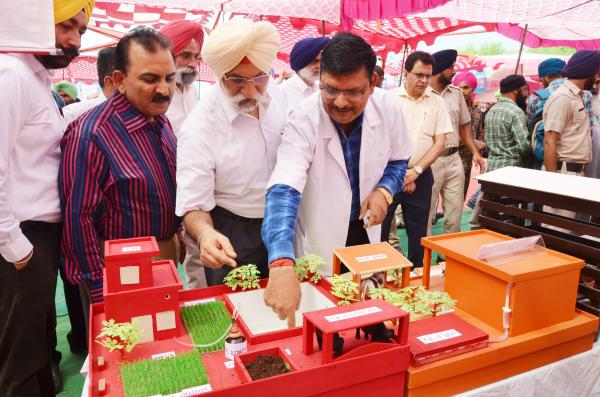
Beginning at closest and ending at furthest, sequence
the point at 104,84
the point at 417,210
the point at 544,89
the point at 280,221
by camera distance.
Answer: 1. the point at 280,221
2. the point at 104,84
3. the point at 417,210
4. the point at 544,89

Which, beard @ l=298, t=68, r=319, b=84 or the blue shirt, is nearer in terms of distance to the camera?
the blue shirt

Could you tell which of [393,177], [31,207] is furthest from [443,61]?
[31,207]

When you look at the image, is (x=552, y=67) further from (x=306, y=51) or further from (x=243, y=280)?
(x=243, y=280)

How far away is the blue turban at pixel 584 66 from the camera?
12.2ft

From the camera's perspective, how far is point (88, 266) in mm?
1695

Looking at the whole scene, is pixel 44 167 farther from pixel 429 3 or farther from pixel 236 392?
pixel 429 3

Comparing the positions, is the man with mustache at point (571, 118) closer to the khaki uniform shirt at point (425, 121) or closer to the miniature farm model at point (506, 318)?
the khaki uniform shirt at point (425, 121)

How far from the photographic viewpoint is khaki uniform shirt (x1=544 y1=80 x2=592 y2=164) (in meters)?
3.68

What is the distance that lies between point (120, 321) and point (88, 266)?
67cm

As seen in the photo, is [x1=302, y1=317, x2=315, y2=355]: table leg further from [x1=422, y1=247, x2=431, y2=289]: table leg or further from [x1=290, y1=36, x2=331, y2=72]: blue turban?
[x1=290, y1=36, x2=331, y2=72]: blue turban

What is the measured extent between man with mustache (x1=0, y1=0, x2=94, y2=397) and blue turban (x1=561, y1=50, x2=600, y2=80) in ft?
11.9

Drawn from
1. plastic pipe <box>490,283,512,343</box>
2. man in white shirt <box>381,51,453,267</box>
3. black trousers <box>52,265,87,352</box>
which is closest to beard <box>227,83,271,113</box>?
plastic pipe <box>490,283,512,343</box>

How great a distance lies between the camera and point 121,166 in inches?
66.1

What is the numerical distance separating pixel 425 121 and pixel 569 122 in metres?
1.32
